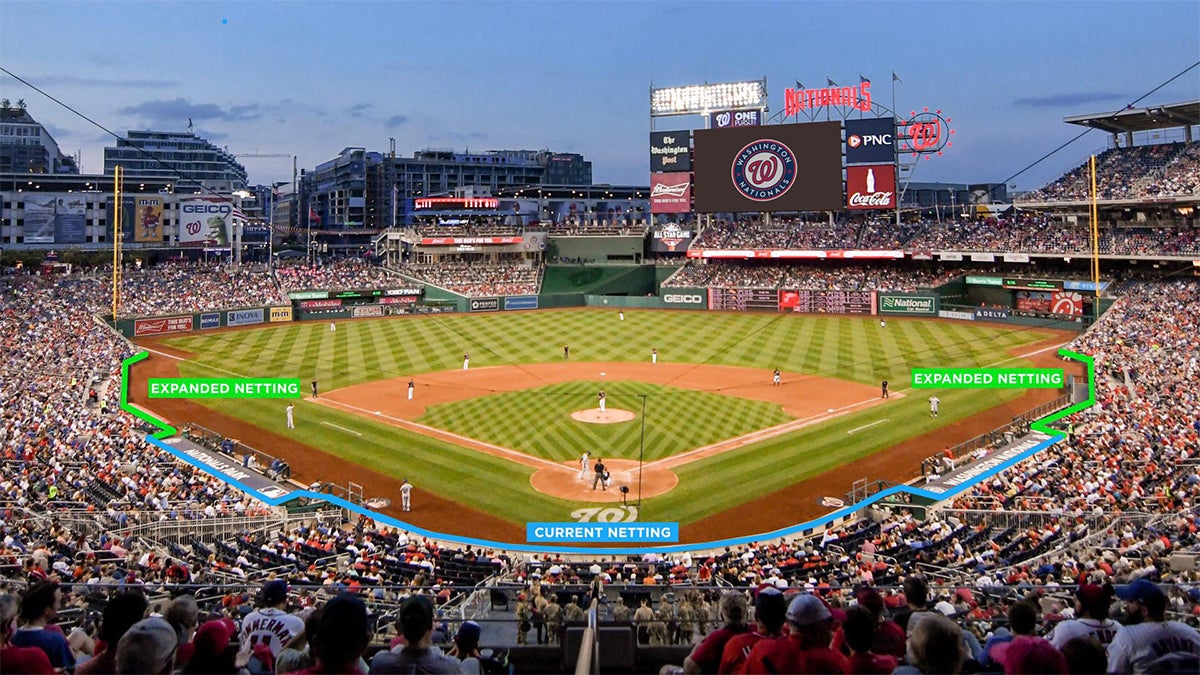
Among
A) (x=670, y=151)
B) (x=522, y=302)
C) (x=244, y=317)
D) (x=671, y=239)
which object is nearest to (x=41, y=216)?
(x=244, y=317)

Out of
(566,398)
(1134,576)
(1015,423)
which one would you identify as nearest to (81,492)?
(566,398)

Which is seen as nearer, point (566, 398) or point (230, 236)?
point (566, 398)

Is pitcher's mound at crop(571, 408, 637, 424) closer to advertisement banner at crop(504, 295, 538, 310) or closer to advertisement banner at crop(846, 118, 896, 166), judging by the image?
advertisement banner at crop(504, 295, 538, 310)

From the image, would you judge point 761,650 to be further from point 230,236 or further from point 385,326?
point 230,236

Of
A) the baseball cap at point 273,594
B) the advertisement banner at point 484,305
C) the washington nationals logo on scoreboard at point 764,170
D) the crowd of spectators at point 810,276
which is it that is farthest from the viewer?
the advertisement banner at point 484,305

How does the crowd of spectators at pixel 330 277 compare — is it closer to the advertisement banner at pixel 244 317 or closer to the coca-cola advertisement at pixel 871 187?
the advertisement banner at pixel 244 317

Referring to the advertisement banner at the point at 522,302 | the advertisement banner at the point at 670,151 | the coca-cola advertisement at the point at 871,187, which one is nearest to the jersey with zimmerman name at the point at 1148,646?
the advertisement banner at the point at 522,302

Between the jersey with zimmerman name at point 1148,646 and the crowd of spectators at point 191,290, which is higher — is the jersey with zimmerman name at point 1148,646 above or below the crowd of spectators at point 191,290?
below
